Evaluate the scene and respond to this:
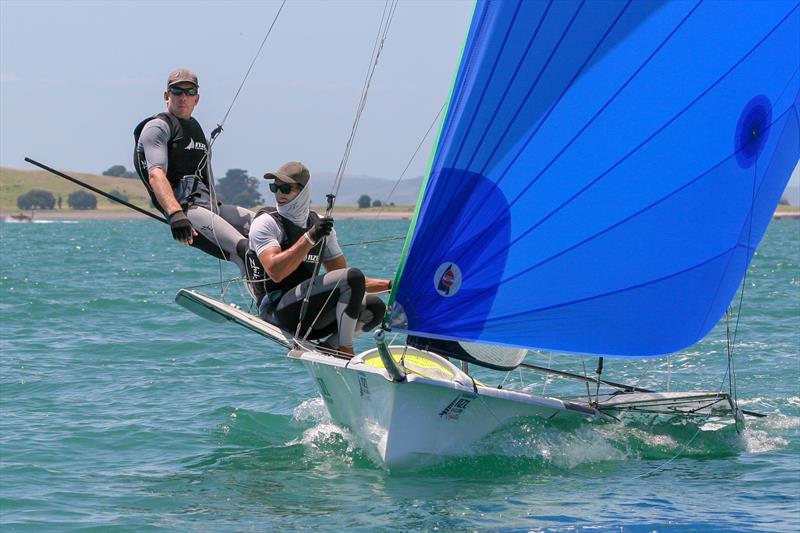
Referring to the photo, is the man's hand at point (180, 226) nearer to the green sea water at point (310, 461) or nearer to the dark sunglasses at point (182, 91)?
the green sea water at point (310, 461)

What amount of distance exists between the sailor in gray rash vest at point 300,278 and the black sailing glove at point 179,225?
20.9 inches

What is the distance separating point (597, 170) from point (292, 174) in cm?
200

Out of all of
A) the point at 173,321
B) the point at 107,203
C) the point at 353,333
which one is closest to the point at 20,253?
the point at 173,321

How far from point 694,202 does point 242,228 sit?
337 cm

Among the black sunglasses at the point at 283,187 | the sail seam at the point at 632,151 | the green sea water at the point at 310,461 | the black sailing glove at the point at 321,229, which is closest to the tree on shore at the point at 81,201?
the green sea water at the point at 310,461

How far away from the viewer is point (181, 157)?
875 centimetres

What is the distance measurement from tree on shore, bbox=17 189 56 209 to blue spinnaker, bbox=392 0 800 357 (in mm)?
137762

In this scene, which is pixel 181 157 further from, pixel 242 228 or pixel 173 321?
pixel 173 321

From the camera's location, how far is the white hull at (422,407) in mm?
7141

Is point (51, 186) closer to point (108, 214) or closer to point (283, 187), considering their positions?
point (108, 214)

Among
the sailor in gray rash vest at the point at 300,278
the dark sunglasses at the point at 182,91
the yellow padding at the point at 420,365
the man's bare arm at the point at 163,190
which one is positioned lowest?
the yellow padding at the point at 420,365

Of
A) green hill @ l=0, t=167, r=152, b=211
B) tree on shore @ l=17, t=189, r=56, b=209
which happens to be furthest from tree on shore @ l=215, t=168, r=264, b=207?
tree on shore @ l=17, t=189, r=56, b=209

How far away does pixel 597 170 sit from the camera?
282 inches

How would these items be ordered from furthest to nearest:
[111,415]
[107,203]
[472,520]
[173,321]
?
[107,203] < [173,321] < [111,415] < [472,520]
